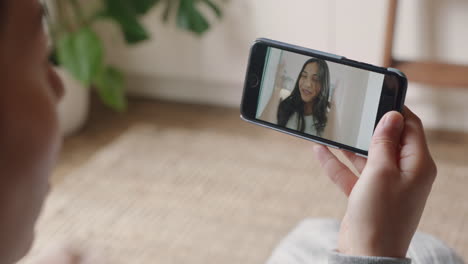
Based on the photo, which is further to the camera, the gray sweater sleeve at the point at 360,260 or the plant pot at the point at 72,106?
the plant pot at the point at 72,106

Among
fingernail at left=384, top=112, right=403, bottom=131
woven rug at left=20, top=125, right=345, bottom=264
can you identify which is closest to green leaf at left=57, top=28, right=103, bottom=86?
woven rug at left=20, top=125, right=345, bottom=264

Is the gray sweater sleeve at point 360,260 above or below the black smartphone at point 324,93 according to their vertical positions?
below

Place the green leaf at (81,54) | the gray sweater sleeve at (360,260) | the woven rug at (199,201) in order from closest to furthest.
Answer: the gray sweater sleeve at (360,260) < the woven rug at (199,201) < the green leaf at (81,54)

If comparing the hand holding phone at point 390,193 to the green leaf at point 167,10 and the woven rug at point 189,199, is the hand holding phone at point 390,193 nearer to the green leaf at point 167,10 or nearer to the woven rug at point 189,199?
the woven rug at point 189,199

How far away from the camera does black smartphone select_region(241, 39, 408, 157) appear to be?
68 centimetres

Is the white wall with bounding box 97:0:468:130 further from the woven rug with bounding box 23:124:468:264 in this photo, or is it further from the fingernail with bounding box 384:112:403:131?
the fingernail with bounding box 384:112:403:131

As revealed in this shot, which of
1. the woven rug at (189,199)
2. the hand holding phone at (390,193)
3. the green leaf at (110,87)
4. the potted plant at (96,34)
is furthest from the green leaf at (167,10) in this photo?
the hand holding phone at (390,193)

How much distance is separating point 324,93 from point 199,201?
2.59 feet

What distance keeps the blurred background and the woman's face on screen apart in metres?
0.61

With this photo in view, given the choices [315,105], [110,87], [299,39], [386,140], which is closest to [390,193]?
[386,140]

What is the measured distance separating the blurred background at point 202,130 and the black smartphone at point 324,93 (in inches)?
23.3

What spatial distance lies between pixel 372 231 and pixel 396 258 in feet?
0.11

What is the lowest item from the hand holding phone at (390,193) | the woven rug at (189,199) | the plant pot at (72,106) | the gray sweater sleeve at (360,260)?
the woven rug at (189,199)

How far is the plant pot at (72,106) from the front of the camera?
173 cm
